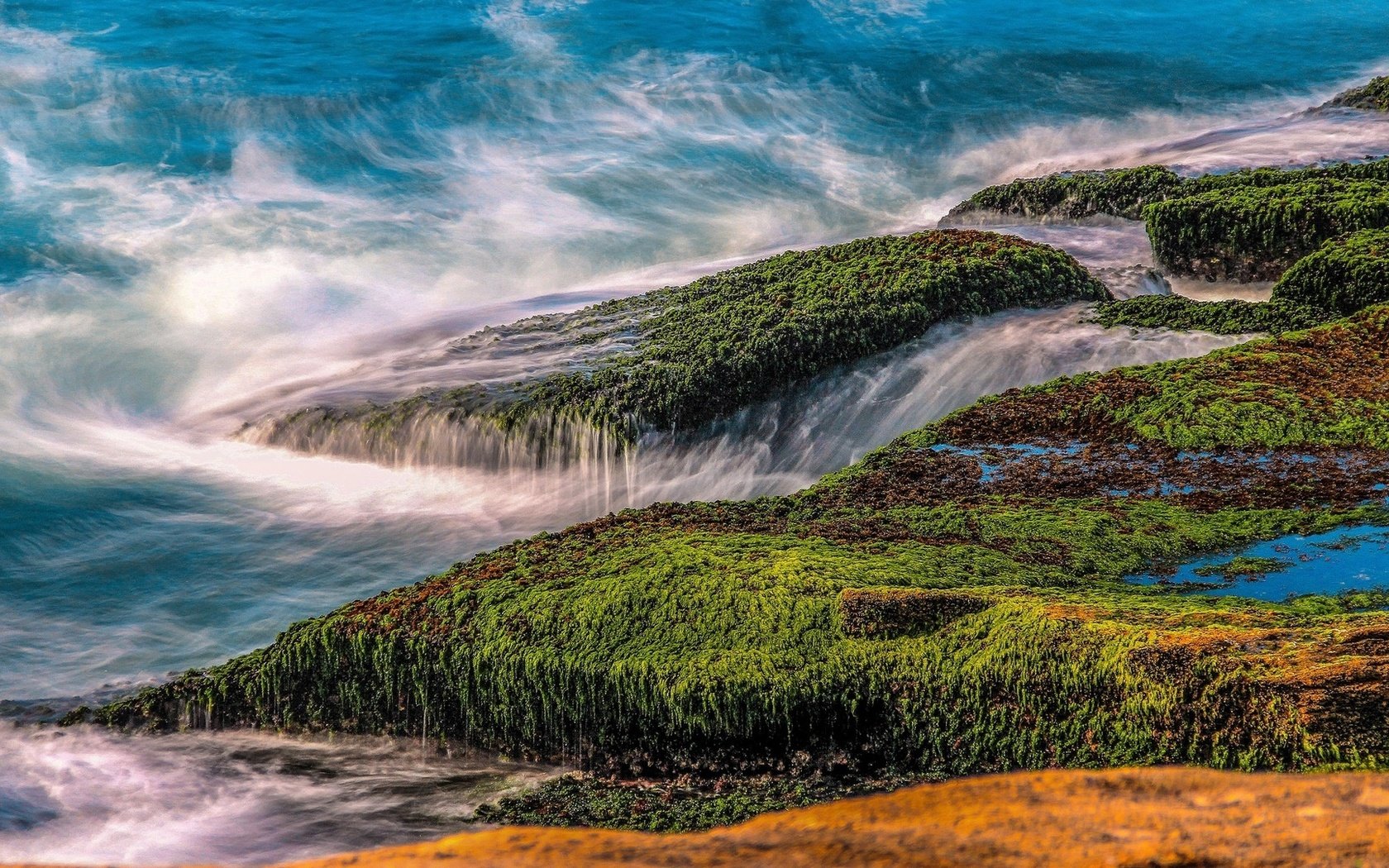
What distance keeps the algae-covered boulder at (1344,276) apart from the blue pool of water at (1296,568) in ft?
13.4

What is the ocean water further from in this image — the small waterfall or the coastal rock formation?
the coastal rock formation

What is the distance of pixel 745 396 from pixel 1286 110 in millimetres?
14998

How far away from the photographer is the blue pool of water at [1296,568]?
5949 millimetres

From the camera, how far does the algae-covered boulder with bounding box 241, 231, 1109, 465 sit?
10031mm

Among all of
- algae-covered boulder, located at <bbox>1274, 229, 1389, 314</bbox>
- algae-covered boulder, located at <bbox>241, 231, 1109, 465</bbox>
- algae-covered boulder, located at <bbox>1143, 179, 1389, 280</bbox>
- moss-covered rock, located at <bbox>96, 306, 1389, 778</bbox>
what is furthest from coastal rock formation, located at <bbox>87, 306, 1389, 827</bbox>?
algae-covered boulder, located at <bbox>1143, 179, 1389, 280</bbox>

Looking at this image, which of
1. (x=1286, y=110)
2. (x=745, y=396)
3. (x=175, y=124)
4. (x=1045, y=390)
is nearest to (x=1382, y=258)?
(x=1045, y=390)

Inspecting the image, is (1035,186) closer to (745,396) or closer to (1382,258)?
(1382,258)

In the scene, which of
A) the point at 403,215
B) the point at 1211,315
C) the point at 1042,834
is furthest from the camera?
the point at 403,215

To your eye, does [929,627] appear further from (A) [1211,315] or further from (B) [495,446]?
(A) [1211,315]

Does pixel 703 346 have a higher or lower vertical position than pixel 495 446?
higher

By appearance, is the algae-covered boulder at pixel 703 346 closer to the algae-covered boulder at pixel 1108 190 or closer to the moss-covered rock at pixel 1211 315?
the moss-covered rock at pixel 1211 315

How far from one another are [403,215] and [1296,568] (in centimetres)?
1425

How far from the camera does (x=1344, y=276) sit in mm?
10133

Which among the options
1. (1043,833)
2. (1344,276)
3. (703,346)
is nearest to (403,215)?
(703,346)
